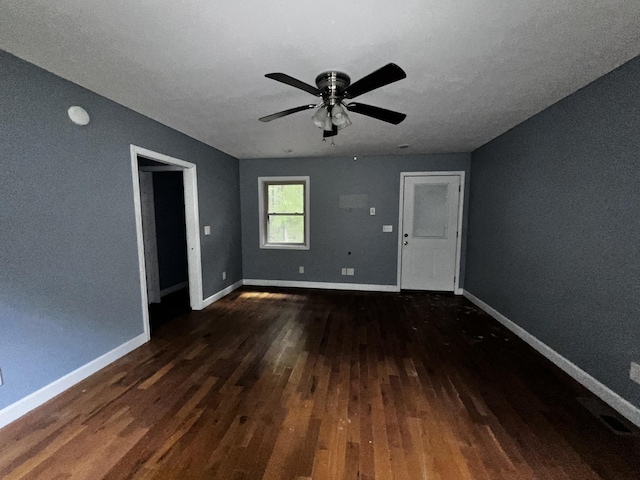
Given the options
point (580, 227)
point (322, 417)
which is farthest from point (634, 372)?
→ point (322, 417)

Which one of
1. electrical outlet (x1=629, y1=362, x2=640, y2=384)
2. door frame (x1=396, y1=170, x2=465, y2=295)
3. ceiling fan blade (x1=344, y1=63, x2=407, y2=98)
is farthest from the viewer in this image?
door frame (x1=396, y1=170, x2=465, y2=295)

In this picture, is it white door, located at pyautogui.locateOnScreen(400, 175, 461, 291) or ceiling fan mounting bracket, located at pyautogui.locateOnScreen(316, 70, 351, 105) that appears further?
white door, located at pyautogui.locateOnScreen(400, 175, 461, 291)

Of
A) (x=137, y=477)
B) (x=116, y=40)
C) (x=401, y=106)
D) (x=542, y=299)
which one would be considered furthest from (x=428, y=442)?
(x=116, y=40)

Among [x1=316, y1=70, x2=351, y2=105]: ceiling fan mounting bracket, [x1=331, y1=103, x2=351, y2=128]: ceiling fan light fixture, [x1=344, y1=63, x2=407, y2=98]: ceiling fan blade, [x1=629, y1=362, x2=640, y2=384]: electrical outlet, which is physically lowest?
[x1=629, y1=362, x2=640, y2=384]: electrical outlet

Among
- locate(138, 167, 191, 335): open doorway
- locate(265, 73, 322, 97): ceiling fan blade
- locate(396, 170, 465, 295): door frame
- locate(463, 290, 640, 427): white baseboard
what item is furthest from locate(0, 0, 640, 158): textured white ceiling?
locate(463, 290, 640, 427): white baseboard

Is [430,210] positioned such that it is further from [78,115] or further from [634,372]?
[78,115]

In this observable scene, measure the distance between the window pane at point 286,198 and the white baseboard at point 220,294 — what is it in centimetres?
155

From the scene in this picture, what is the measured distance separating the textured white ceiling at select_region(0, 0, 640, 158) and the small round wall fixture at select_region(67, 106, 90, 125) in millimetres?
208

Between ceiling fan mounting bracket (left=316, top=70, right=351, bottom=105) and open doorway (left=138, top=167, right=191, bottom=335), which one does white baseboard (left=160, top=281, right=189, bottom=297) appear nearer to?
open doorway (left=138, top=167, right=191, bottom=335)

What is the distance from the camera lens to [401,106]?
2.54m

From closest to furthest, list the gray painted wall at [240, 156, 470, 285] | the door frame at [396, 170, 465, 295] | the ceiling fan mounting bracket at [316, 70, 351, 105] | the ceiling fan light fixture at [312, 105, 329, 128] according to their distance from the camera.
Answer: the ceiling fan mounting bracket at [316, 70, 351, 105], the ceiling fan light fixture at [312, 105, 329, 128], the door frame at [396, 170, 465, 295], the gray painted wall at [240, 156, 470, 285]

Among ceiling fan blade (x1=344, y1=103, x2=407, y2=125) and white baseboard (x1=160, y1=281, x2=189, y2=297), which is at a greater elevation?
ceiling fan blade (x1=344, y1=103, x2=407, y2=125)

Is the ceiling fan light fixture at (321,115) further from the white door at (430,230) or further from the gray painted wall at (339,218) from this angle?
the white door at (430,230)

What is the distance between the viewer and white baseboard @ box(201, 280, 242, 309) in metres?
3.99
